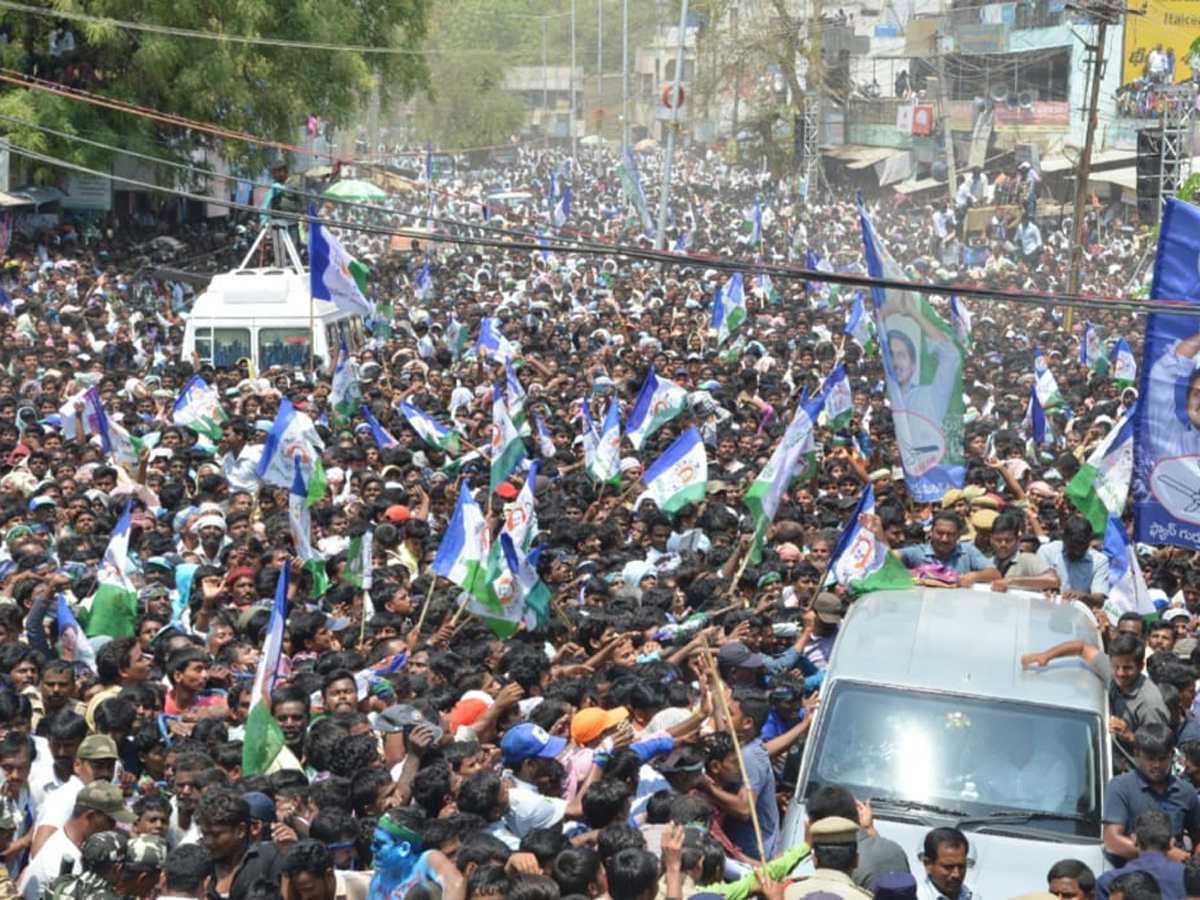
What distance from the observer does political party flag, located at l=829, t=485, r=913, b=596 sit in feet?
30.3

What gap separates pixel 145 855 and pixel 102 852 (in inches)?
5.8

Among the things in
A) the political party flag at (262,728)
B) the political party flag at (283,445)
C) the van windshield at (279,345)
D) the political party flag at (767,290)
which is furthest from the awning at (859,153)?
the political party flag at (262,728)

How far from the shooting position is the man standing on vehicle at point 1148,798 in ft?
21.5

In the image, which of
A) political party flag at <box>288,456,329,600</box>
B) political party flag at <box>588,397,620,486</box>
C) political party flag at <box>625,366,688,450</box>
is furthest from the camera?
political party flag at <box>625,366,688,450</box>

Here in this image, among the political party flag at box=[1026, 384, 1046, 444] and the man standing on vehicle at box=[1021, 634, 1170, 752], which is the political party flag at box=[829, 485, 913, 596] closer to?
the man standing on vehicle at box=[1021, 634, 1170, 752]

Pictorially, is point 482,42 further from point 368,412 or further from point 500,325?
point 368,412

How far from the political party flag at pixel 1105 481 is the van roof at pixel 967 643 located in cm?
308

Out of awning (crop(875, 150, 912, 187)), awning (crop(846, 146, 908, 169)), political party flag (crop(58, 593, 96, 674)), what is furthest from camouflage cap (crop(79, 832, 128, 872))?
awning (crop(846, 146, 908, 169))

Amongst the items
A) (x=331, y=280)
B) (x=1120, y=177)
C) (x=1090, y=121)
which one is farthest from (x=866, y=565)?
(x=1120, y=177)

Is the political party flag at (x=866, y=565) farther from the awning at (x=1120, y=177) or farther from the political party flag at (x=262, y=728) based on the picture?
the awning at (x=1120, y=177)

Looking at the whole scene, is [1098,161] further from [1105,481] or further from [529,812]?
[529,812]

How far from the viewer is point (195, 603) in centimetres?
981

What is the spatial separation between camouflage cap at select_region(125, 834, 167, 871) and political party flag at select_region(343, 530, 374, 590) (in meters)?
3.93

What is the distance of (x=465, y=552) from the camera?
9.68m
